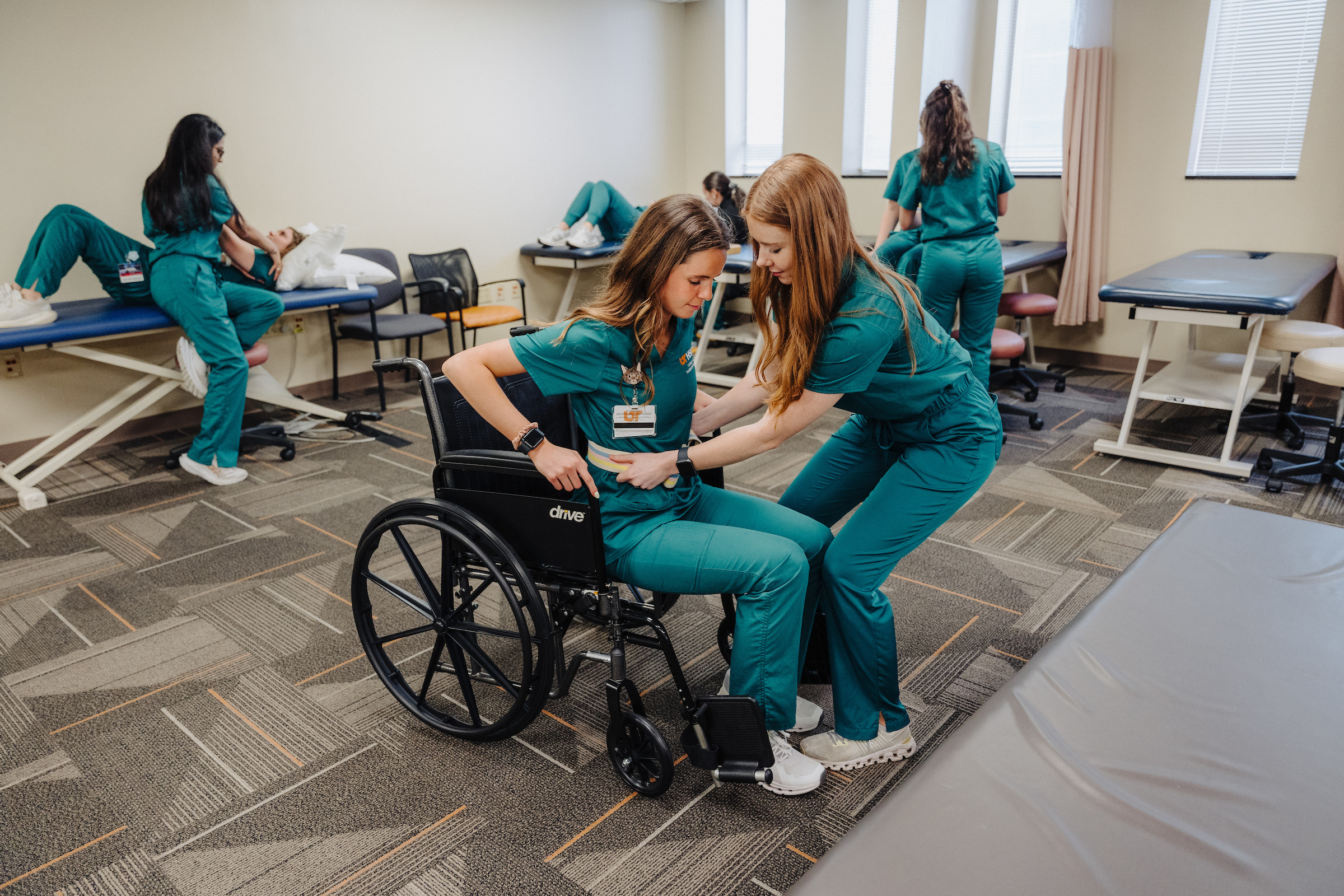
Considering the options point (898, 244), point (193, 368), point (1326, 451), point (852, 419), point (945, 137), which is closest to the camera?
point (852, 419)

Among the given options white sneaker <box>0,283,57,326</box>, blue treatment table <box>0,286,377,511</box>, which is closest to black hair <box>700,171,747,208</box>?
blue treatment table <box>0,286,377,511</box>

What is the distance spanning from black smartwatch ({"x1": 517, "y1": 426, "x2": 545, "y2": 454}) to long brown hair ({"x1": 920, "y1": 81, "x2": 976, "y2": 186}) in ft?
8.41

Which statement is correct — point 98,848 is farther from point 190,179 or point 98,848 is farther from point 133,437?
point 133,437

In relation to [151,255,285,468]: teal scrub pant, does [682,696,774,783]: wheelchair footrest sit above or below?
below

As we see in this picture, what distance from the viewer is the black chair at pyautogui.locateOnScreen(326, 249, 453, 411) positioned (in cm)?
446

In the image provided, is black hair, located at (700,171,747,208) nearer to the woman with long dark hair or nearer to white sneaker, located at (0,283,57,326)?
the woman with long dark hair

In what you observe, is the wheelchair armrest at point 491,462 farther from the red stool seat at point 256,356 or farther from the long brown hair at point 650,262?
the red stool seat at point 256,356

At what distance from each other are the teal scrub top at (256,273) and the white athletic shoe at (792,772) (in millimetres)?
3365

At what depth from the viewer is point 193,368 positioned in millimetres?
3719

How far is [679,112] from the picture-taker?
21.6 ft

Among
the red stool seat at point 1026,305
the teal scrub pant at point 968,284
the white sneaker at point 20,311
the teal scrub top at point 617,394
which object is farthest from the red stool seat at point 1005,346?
the white sneaker at point 20,311

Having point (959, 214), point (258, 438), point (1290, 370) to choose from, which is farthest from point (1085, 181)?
point (258, 438)

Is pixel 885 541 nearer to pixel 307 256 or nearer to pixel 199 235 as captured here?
pixel 199 235

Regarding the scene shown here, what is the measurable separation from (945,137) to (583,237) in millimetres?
2583
